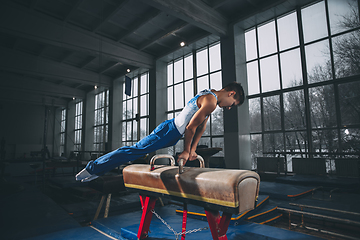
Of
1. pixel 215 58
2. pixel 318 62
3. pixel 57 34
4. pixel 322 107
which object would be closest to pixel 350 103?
pixel 322 107

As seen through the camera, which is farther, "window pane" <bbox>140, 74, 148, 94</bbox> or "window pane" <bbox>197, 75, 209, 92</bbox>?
"window pane" <bbox>140, 74, 148, 94</bbox>

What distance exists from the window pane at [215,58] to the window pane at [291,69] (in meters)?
2.79

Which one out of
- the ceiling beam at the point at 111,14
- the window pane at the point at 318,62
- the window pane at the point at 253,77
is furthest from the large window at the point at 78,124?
the window pane at the point at 318,62

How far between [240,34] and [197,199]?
8337 millimetres

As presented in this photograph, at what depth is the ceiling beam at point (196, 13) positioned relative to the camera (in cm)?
647

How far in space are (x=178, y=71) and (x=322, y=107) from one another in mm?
7028

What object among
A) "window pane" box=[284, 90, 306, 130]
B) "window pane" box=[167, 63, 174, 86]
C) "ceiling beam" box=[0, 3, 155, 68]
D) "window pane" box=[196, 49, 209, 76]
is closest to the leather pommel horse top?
"window pane" box=[284, 90, 306, 130]

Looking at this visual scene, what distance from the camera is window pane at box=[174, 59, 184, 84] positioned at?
436 inches

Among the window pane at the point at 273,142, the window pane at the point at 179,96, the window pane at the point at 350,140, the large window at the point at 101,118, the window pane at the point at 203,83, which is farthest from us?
the large window at the point at 101,118

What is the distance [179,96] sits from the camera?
10977 millimetres

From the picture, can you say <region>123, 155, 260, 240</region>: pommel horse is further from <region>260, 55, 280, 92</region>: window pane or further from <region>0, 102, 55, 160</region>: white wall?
<region>260, 55, 280, 92</region>: window pane

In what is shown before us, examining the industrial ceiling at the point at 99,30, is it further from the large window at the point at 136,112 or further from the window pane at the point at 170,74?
the large window at the point at 136,112

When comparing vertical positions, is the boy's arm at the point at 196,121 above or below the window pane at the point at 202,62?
below

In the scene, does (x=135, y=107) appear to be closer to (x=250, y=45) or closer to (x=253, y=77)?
(x=253, y=77)
